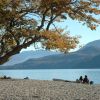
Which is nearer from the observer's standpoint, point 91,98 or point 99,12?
point 91,98

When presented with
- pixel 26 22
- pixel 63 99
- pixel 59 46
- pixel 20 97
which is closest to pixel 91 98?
pixel 63 99

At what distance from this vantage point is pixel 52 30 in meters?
41.5

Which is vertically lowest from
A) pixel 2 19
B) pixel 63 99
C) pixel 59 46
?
pixel 63 99

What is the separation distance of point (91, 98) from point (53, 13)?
13884 millimetres

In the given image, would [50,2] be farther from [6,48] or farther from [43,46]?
[6,48]

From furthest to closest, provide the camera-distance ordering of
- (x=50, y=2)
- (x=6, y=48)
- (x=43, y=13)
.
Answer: (x=6, y=48) → (x=43, y=13) → (x=50, y=2)

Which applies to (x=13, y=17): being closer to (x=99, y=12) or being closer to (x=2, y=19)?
(x=2, y=19)

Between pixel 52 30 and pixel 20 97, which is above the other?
pixel 52 30

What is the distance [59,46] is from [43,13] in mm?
3841

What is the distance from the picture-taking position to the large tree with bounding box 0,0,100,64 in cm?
3816

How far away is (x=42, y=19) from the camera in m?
40.2

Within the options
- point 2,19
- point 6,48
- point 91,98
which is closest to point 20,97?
point 91,98

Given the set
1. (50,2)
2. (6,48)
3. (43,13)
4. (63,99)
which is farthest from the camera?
(6,48)

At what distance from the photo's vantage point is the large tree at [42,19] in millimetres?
38156
